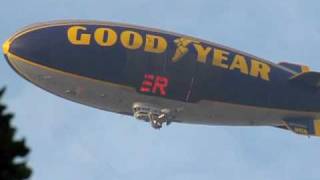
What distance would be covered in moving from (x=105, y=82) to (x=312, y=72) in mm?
16766

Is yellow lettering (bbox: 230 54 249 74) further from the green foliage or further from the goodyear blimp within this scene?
the green foliage

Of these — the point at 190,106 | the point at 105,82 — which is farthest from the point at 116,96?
the point at 190,106

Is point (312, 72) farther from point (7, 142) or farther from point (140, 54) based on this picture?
point (7, 142)

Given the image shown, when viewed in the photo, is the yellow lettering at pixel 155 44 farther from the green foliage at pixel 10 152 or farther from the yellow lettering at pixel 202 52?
the green foliage at pixel 10 152

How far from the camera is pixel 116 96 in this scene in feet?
165

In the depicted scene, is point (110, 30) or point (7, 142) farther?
point (110, 30)

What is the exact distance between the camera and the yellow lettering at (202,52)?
52.8 m

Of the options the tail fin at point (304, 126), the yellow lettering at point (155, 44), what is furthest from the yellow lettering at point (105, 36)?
the tail fin at point (304, 126)

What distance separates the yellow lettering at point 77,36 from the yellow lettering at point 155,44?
13.5ft

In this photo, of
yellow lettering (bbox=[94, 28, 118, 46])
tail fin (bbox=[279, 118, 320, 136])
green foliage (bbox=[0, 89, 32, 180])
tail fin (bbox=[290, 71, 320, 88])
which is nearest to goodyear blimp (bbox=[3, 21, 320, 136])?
yellow lettering (bbox=[94, 28, 118, 46])

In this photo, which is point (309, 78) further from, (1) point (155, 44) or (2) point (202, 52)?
(1) point (155, 44)

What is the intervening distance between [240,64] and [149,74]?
7470 mm

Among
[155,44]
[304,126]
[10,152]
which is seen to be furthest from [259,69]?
[10,152]

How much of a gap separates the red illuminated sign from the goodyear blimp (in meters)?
0.07
